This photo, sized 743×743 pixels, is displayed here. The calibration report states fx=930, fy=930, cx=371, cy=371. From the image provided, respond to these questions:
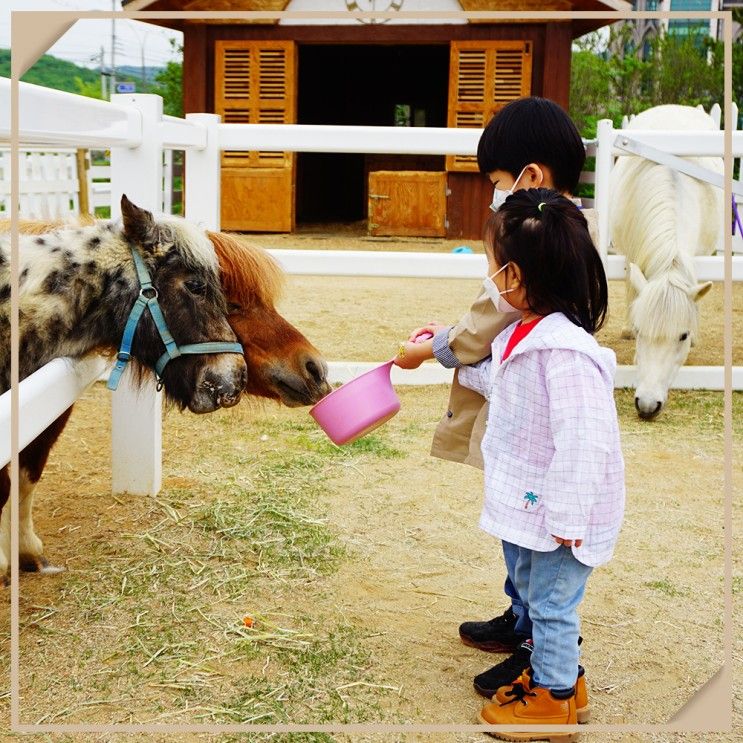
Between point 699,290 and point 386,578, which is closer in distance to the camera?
point 386,578

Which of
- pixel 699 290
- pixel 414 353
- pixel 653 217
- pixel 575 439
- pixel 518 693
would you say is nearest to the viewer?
pixel 575 439

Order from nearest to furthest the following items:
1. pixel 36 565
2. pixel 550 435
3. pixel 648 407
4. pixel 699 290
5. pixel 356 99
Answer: pixel 550 435, pixel 36 565, pixel 648 407, pixel 699 290, pixel 356 99

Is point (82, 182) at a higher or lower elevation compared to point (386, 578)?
higher

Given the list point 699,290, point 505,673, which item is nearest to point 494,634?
point 505,673

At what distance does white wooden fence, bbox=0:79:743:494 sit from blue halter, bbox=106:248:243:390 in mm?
112

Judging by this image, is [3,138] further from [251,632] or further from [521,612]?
[521,612]

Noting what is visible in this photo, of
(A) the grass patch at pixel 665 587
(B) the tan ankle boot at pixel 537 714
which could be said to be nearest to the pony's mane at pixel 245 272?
(B) the tan ankle boot at pixel 537 714

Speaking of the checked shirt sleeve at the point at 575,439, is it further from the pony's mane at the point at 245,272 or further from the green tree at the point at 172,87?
the green tree at the point at 172,87

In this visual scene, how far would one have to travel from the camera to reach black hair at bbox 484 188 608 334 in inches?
70.4

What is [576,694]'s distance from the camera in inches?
79.1

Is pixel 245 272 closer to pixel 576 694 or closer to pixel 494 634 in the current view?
pixel 494 634

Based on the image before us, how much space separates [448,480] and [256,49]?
1004cm

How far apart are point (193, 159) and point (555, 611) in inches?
107

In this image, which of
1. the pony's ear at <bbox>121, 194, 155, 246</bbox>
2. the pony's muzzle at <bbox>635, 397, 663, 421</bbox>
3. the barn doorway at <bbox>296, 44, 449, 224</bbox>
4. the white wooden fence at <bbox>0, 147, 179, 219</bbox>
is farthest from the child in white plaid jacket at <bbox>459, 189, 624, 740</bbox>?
the barn doorway at <bbox>296, 44, 449, 224</bbox>
